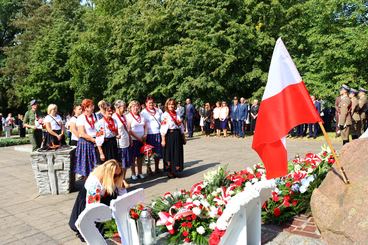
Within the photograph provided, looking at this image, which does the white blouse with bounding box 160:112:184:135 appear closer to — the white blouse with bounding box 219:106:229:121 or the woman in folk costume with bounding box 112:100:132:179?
the woman in folk costume with bounding box 112:100:132:179

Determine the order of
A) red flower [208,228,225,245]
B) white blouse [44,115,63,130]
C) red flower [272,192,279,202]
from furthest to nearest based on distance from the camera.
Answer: white blouse [44,115,63,130] → red flower [272,192,279,202] → red flower [208,228,225,245]

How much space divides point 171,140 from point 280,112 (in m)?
4.49

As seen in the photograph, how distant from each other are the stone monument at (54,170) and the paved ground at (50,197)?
0.19 m

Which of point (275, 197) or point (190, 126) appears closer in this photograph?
point (275, 197)

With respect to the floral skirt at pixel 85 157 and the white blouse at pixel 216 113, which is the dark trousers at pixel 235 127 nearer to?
the white blouse at pixel 216 113

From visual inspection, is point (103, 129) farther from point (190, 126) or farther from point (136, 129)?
point (190, 126)

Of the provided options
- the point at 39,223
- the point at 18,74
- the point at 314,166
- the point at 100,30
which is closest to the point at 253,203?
the point at 314,166

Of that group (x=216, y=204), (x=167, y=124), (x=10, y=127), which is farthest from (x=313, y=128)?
(x=10, y=127)

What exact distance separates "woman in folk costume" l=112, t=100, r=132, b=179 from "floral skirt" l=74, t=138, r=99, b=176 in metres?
0.62

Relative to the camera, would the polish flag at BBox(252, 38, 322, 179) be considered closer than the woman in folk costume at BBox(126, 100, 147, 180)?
Yes

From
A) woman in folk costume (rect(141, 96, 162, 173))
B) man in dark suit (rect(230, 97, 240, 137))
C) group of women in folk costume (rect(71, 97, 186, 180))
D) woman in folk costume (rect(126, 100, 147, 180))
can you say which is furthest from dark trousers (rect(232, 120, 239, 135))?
woman in folk costume (rect(126, 100, 147, 180))

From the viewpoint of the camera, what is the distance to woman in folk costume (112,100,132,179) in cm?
758

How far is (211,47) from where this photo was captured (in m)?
18.8

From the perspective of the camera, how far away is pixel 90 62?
25.0 m
